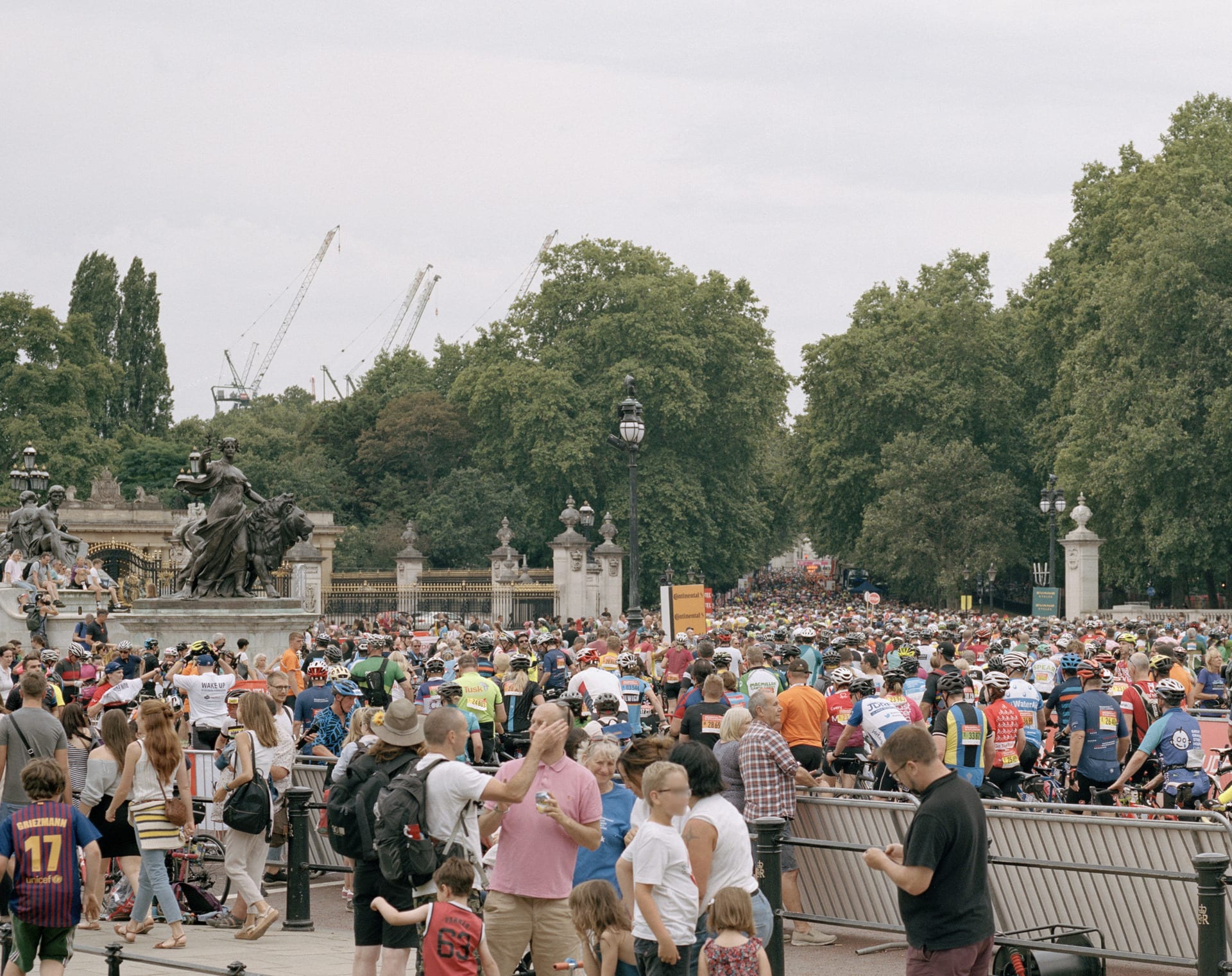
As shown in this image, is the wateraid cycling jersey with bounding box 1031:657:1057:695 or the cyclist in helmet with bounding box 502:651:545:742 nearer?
the cyclist in helmet with bounding box 502:651:545:742

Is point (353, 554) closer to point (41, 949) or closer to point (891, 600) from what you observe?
point (891, 600)

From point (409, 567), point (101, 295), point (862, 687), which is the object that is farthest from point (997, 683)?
point (101, 295)

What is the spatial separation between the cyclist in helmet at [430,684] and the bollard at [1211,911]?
7.61 m

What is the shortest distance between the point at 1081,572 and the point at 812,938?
118 ft

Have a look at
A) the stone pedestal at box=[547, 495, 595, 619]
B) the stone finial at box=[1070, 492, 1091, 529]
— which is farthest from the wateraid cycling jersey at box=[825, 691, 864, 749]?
the stone pedestal at box=[547, 495, 595, 619]

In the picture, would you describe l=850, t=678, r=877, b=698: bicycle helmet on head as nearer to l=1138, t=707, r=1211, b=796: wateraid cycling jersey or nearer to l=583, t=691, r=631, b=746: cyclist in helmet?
l=583, t=691, r=631, b=746: cyclist in helmet

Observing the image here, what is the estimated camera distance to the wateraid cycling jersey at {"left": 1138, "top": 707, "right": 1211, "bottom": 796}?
41.4 feet

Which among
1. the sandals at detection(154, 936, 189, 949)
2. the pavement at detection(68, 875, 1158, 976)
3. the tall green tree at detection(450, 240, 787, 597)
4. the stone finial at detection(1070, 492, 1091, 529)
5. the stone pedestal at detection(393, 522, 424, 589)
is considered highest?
the tall green tree at detection(450, 240, 787, 597)

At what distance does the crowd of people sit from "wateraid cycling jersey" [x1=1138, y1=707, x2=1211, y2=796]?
0.05 feet

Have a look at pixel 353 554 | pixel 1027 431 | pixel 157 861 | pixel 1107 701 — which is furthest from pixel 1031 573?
pixel 157 861

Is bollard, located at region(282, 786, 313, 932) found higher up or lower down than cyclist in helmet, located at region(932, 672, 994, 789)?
lower down

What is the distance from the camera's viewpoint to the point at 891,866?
256 inches

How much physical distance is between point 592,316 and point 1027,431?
1713 cm

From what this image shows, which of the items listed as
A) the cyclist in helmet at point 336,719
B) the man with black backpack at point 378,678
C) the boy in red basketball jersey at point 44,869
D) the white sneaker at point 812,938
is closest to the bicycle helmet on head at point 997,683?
the white sneaker at point 812,938
